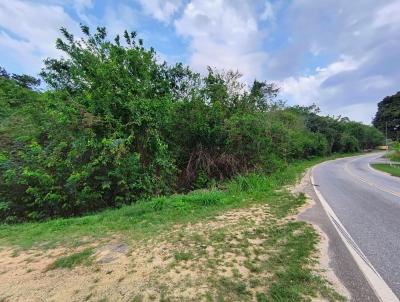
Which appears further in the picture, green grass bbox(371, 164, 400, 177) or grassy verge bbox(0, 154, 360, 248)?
green grass bbox(371, 164, 400, 177)

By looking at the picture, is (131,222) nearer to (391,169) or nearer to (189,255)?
(189,255)

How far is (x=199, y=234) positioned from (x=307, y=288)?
8.01ft

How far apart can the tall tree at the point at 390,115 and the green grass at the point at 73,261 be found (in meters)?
80.1

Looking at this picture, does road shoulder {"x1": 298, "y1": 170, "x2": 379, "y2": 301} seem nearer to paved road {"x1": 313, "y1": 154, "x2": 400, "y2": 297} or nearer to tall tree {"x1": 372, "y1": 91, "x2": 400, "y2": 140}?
paved road {"x1": 313, "y1": 154, "x2": 400, "y2": 297}

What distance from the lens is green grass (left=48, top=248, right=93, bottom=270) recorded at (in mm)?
3764

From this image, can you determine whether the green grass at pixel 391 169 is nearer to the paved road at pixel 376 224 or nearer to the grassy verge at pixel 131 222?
the paved road at pixel 376 224

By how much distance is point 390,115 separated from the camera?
65.4 metres

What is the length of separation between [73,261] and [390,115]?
83.6m

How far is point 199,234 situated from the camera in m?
4.87

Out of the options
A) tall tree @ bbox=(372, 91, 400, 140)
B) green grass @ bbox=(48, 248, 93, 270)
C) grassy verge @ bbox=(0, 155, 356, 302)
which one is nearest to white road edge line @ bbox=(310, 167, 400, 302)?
grassy verge @ bbox=(0, 155, 356, 302)

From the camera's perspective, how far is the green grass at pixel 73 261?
3764mm

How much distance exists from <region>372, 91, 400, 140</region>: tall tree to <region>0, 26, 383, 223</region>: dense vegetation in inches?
2738

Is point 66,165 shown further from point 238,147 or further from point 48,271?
point 238,147

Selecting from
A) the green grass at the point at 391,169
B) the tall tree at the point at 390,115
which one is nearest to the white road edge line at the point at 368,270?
the green grass at the point at 391,169
